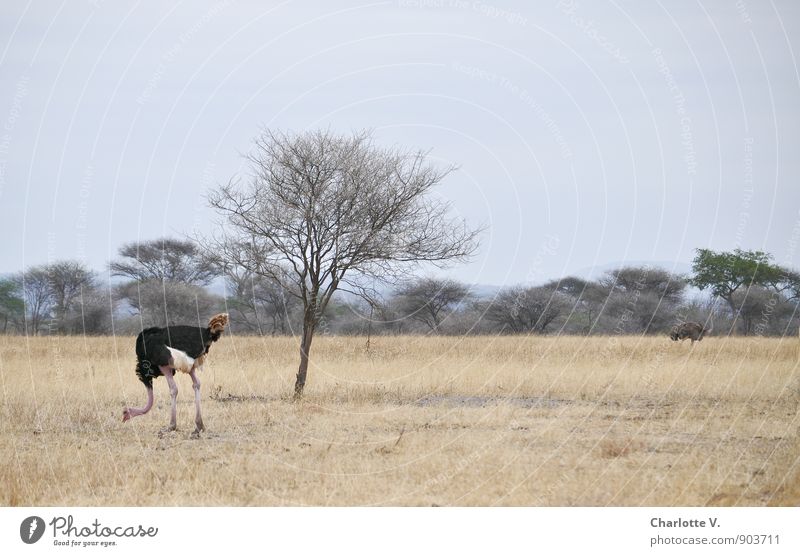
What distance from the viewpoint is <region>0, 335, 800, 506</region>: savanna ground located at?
11.2 meters

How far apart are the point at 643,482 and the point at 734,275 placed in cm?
4218

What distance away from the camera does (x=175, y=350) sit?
14.5 meters

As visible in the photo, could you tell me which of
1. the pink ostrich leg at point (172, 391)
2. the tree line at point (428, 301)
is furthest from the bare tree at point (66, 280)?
the pink ostrich leg at point (172, 391)

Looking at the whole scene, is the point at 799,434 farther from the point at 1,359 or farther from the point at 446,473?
the point at 1,359

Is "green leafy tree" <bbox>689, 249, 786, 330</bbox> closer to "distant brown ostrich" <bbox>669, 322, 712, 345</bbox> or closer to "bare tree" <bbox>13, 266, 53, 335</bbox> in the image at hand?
"distant brown ostrich" <bbox>669, 322, 712, 345</bbox>

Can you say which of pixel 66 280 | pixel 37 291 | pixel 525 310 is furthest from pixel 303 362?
pixel 37 291

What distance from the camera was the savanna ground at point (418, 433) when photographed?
440 inches

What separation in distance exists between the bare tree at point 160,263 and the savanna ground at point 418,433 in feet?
86.4

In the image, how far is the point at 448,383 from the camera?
A: 794 inches

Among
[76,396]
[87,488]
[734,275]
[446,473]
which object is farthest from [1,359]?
[734,275]

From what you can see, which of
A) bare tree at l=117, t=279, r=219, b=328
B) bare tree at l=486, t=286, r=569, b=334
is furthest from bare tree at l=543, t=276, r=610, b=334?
bare tree at l=117, t=279, r=219, b=328

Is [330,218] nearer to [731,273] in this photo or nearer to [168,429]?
[168,429]

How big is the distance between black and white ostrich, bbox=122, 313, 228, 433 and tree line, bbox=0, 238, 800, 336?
29.8 m

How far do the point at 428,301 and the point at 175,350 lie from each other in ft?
100
